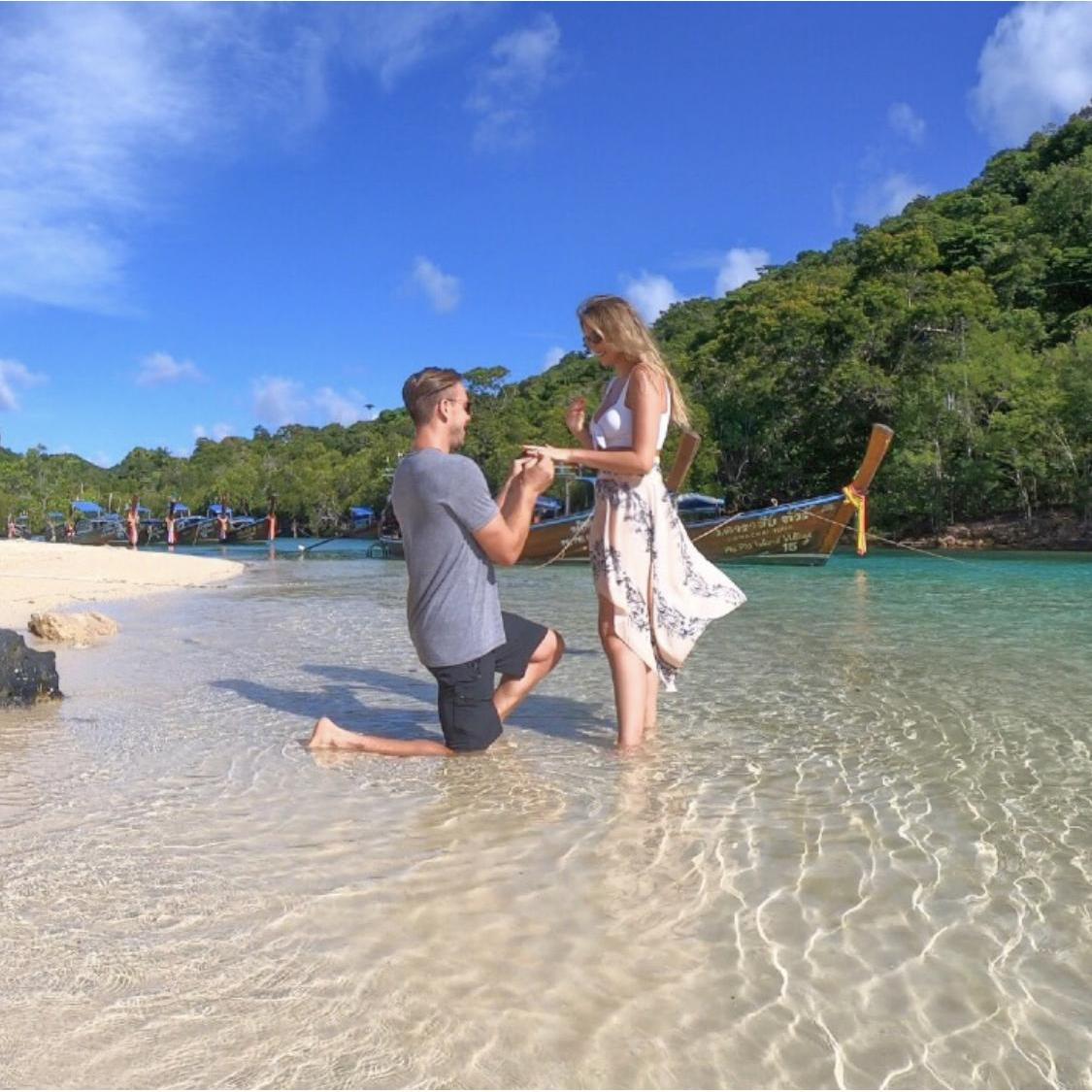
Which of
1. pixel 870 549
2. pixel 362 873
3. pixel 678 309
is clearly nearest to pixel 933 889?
pixel 362 873

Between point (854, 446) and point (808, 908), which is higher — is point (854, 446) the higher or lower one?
the higher one

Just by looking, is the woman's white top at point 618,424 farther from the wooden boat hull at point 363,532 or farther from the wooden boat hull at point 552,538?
the wooden boat hull at point 363,532

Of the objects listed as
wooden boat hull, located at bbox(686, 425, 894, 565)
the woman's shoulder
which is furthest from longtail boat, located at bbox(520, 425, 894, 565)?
the woman's shoulder

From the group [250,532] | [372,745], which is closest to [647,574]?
[372,745]

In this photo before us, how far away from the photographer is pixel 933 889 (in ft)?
8.08

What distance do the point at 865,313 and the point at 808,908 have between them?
44244 mm

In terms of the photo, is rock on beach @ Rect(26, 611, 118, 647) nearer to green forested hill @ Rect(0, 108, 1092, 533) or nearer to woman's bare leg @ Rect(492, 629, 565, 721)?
woman's bare leg @ Rect(492, 629, 565, 721)

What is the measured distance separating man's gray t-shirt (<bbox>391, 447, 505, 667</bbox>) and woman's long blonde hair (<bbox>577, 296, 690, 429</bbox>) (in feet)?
2.58

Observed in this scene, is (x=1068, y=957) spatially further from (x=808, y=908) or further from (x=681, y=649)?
(x=681, y=649)

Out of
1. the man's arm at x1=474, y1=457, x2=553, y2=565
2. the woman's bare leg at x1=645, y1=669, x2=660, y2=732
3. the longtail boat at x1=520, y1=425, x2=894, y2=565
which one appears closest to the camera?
the man's arm at x1=474, y1=457, x2=553, y2=565

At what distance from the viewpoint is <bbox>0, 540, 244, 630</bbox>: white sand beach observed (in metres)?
12.0

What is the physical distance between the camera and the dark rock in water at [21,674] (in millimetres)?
4863

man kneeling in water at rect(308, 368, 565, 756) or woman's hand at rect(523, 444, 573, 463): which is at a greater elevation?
woman's hand at rect(523, 444, 573, 463)

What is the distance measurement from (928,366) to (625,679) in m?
41.2
